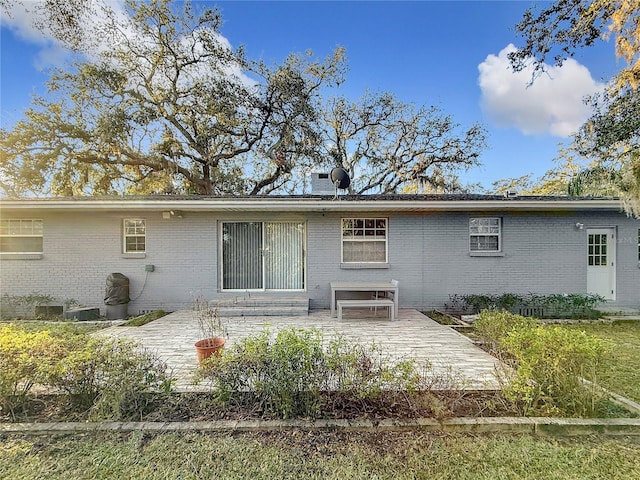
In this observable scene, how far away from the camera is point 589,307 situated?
7578 millimetres

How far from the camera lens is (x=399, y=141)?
18.4 meters

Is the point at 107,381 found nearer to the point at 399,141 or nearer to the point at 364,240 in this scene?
the point at 364,240

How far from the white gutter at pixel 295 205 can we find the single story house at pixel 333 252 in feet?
1.47

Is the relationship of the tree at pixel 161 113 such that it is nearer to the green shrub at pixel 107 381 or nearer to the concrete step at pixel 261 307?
the concrete step at pixel 261 307

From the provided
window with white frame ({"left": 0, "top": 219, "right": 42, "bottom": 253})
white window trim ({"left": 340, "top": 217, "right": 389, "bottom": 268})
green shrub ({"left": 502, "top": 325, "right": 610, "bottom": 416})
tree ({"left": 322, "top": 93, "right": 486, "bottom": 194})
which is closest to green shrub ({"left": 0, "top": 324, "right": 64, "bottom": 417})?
green shrub ({"left": 502, "top": 325, "right": 610, "bottom": 416})

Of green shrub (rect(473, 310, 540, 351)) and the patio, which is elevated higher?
green shrub (rect(473, 310, 540, 351))

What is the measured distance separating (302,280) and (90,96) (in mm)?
12541

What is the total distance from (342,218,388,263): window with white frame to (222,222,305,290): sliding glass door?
1.20 metres

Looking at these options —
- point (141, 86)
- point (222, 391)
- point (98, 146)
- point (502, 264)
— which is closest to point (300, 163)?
point (141, 86)

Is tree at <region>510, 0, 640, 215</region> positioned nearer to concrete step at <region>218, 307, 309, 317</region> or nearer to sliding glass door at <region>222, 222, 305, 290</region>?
sliding glass door at <region>222, 222, 305, 290</region>

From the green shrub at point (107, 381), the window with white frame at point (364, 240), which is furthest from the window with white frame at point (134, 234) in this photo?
the green shrub at point (107, 381)

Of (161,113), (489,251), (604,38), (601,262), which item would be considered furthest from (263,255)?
(161,113)

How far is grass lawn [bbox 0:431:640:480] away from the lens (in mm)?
2273

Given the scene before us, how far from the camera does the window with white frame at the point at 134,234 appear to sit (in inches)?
335
